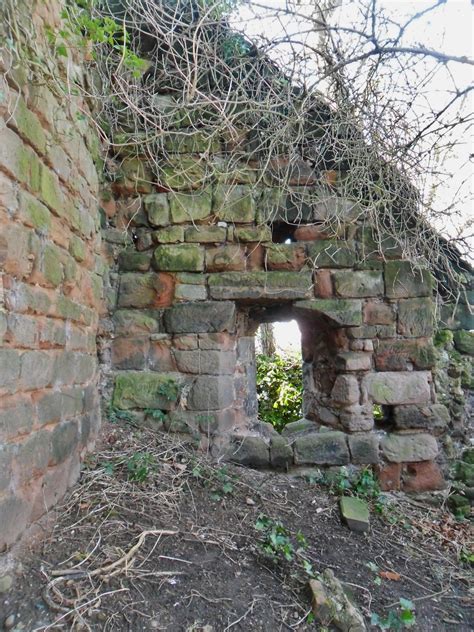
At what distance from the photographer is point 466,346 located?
3.30m

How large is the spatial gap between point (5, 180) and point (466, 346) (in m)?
3.33

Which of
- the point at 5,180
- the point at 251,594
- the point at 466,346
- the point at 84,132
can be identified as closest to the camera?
the point at 5,180

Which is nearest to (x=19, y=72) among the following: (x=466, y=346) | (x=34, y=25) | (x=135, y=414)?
(x=34, y=25)

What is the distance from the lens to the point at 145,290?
298cm

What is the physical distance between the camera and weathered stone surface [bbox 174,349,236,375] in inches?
112

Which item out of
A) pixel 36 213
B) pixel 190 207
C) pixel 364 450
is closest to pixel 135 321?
pixel 190 207

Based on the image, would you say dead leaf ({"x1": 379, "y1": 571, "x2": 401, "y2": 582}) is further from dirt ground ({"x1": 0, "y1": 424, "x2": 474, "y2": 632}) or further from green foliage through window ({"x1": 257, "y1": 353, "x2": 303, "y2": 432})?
green foliage through window ({"x1": 257, "y1": 353, "x2": 303, "y2": 432})

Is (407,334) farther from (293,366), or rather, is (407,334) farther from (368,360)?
(293,366)

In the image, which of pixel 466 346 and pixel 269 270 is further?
pixel 466 346

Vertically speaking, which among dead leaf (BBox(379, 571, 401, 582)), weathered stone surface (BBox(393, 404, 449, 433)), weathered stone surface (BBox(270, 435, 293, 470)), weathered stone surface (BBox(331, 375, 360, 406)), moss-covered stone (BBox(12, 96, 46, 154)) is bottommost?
dead leaf (BBox(379, 571, 401, 582))

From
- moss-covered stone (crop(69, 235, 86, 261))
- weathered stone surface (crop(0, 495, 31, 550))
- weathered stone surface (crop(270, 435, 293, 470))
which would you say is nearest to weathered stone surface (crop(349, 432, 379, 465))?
weathered stone surface (crop(270, 435, 293, 470))

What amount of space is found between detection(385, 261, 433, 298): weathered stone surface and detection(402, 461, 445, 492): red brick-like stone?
1.21 metres

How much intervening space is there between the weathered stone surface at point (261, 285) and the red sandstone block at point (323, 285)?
0.17ft

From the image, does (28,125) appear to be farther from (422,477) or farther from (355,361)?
(422,477)
